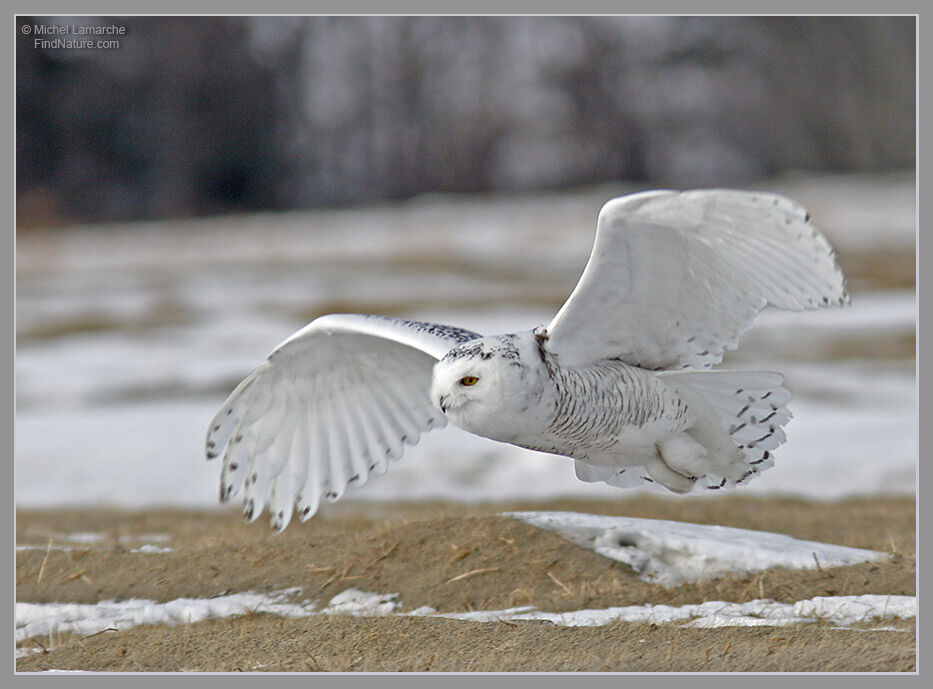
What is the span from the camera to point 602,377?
3.95 m

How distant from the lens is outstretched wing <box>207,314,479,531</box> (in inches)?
193

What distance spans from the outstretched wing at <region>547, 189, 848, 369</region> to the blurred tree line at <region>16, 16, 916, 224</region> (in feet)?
57.7

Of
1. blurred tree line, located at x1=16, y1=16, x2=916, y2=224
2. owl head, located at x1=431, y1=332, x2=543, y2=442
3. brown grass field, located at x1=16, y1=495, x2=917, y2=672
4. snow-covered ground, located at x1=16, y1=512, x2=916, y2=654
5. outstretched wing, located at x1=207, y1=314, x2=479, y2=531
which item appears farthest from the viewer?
blurred tree line, located at x1=16, y1=16, x2=916, y2=224

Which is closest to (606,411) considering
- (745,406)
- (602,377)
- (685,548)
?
(602,377)

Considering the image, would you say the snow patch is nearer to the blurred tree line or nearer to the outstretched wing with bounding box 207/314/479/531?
the outstretched wing with bounding box 207/314/479/531

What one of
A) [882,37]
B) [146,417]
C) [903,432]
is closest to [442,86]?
[882,37]

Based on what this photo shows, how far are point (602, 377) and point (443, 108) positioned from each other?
18079 mm

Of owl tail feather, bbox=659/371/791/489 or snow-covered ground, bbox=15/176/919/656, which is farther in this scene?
snow-covered ground, bbox=15/176/919/656

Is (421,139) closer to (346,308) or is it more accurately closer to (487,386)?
(346,308)

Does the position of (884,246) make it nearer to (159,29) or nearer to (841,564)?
(841,564)

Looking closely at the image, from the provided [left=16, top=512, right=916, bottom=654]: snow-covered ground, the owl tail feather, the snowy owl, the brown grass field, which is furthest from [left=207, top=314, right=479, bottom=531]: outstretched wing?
the owl tail feather

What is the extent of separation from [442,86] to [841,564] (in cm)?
1791

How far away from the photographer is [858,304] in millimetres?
13688

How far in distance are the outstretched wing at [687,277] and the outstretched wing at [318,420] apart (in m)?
1.20
